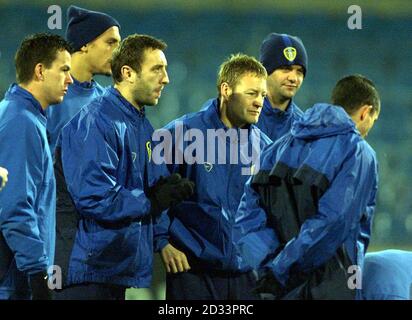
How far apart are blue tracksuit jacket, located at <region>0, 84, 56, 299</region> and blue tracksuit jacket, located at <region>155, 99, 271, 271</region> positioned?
517mm

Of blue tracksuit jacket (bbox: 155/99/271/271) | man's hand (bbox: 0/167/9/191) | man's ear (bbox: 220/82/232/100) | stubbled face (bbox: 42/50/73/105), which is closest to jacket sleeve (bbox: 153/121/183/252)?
blue tracksuit jacket (bbox: 155/99/271/271)

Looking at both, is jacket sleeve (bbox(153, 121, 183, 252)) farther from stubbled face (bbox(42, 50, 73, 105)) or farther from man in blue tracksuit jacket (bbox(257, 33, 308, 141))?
man in blue tracksuit jacket (bbox(257, 33, 308, 141))

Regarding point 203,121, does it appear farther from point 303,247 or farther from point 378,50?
point 378,50

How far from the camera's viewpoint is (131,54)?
3.86m

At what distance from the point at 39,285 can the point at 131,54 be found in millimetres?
980

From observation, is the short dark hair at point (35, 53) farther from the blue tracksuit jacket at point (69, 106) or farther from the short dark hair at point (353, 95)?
the short dark hair at point (353, 95)

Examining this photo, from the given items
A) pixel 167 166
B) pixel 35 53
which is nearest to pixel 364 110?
pixel 167 166

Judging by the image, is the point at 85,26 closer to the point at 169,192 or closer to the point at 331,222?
the point at 169,192

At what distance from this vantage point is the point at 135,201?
12.0ft

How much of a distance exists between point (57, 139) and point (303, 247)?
1.28 m

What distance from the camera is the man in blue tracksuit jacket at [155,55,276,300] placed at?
3873mm

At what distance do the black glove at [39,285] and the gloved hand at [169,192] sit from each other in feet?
1.61

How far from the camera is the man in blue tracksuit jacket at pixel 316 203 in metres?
3.18

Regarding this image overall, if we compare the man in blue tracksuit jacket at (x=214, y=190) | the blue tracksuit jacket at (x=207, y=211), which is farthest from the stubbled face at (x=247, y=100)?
the blue tracksuit jacket at (x=207, y=211)
